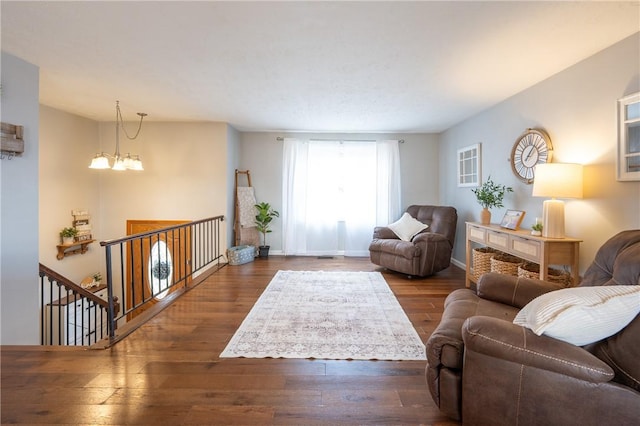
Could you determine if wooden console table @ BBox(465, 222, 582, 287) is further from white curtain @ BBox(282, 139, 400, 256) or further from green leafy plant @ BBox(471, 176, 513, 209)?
white curtain @ BBox(282, 139, 400, 256)

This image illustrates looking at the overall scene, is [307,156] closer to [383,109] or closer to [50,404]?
[383,109]

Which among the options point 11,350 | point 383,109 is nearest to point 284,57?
point 383,109

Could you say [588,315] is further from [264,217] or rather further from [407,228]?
[264,217]

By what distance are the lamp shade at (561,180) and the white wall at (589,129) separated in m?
0.16

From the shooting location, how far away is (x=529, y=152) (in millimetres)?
3338

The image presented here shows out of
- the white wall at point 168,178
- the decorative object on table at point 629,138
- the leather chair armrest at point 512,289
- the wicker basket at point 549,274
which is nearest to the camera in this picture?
the leather chair armrest at point 512,289

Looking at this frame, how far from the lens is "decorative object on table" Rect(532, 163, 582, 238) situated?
8.46ft

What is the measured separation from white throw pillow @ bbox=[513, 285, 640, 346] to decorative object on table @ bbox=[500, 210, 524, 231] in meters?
2.11

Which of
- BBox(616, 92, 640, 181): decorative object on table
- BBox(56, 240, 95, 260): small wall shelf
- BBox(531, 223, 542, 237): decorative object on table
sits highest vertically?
BBox(616, 92, 640, 181): decorative object on table

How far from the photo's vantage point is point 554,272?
2.92 m

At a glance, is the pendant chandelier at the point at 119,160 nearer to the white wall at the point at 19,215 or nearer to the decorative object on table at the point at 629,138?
the white wall at the point at 19,215

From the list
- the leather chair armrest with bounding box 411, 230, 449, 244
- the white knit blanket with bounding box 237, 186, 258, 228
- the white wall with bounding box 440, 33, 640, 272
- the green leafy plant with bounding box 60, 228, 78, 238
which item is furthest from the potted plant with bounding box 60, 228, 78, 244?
the white wall with bounding box 440, 33, 640, 272

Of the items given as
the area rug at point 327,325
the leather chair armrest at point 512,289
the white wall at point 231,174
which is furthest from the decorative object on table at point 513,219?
the white wall at point 231,174

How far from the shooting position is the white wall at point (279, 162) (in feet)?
19.2
